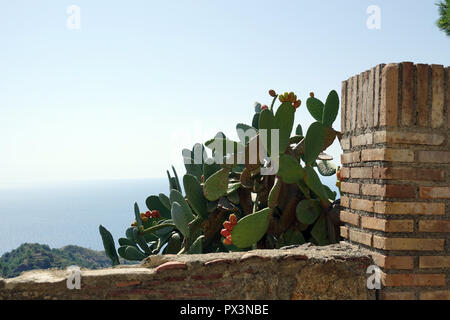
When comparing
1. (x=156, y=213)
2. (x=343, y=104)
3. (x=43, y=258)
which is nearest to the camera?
(x=343, y=104)

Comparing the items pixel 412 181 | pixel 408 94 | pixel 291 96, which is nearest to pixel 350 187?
pixel 412 181

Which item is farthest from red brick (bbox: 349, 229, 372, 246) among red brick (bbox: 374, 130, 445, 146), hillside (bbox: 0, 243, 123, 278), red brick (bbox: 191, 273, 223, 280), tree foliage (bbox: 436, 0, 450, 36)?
hillside (bbox: 0, 243, 123, 278)

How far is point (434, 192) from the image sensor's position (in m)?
2.41

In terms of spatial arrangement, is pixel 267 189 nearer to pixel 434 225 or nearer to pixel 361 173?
pixel 361 173

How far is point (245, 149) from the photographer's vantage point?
333 centimetres

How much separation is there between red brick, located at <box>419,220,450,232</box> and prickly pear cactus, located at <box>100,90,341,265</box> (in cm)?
96

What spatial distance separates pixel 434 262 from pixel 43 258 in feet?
82.0

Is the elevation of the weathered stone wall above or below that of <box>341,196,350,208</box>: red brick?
below

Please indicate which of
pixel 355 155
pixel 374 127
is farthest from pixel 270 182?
pixel 374 127

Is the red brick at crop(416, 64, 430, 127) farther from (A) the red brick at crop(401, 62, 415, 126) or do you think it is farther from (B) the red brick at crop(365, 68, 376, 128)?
(B) the red brick at crop(365, 68, 376, 128)

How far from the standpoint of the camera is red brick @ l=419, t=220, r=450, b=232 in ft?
7.86

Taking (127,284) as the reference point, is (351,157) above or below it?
above

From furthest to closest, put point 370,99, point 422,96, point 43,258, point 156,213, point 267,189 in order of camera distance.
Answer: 1. point 43,258
2. point 156,213
3. point 267,189
4. point 370,99
5. point 422,96

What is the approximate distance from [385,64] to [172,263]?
1.53m
